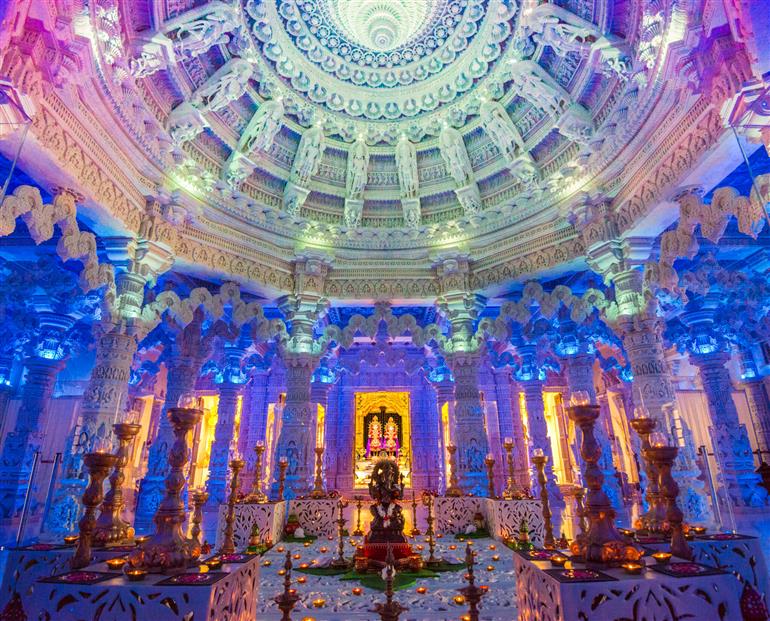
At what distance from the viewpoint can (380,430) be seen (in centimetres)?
1856

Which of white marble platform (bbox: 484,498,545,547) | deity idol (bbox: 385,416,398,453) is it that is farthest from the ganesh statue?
deity idol (bbox: 385,416,398,453)

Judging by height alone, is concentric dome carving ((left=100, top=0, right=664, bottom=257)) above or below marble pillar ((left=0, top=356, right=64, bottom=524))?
above

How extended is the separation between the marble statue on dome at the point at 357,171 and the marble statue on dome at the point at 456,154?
2199 millimetres

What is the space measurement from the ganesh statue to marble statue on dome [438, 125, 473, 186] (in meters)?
8.25

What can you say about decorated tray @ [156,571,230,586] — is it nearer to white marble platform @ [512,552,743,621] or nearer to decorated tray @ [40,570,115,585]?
decorated tray @ [40,570,115,585]

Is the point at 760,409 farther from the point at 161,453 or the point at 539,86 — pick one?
the point at 161,453

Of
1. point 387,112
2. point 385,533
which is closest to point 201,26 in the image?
point 387,112

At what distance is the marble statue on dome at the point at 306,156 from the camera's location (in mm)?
Result: 11727

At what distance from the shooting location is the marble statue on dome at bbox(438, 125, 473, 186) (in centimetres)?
1182

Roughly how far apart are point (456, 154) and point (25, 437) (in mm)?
14778

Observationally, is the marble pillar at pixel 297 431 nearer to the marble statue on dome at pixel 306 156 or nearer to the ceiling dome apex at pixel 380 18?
the marble statue on dome at pixel 306 156

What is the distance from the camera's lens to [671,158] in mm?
7633

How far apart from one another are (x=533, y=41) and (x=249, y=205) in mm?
7926

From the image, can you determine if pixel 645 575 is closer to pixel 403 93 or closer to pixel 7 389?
pixel 403 93
